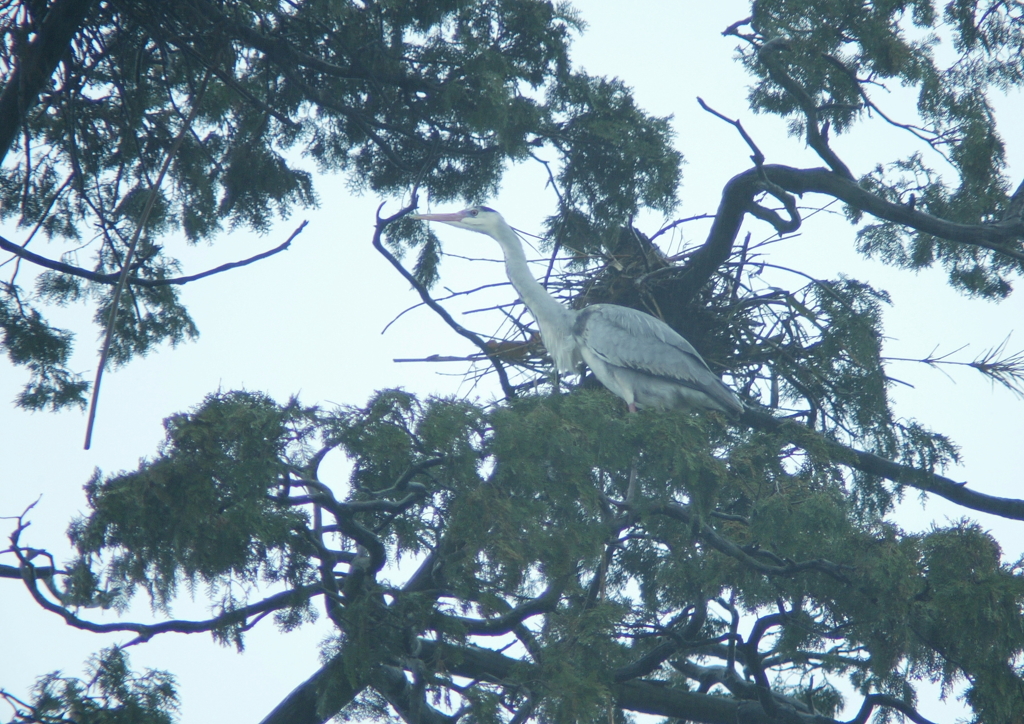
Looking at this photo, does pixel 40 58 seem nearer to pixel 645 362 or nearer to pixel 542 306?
pixel 542 306

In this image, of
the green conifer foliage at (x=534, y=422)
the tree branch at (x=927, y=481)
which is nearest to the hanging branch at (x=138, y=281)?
the green conifer foliage at (x=534, y=422)

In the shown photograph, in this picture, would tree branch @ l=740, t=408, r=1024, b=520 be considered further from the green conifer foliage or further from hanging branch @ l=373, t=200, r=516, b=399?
hanging branch @ l=373, t=200, r=516, b=399

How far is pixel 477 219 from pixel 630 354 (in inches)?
64.0

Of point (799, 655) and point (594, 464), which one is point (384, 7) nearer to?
point (594, 464)

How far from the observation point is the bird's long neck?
578 cm

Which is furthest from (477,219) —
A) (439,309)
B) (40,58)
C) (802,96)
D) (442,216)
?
(40,58)

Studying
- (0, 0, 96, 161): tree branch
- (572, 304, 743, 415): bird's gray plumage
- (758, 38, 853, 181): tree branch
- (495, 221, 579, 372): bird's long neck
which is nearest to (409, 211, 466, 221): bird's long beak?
(495, 221, 579, 372): bird's long neck

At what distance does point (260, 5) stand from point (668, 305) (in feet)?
10.2

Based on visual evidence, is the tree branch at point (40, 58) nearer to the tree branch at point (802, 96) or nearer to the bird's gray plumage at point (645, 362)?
the tree branch at point (802, 96)

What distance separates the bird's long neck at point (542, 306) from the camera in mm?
5777

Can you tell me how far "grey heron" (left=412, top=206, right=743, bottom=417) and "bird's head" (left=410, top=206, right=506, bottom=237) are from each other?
235 mm

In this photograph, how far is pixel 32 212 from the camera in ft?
14.9

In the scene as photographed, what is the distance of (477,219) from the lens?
6410 mm

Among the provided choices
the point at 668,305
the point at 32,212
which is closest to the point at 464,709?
the point at 32,212
